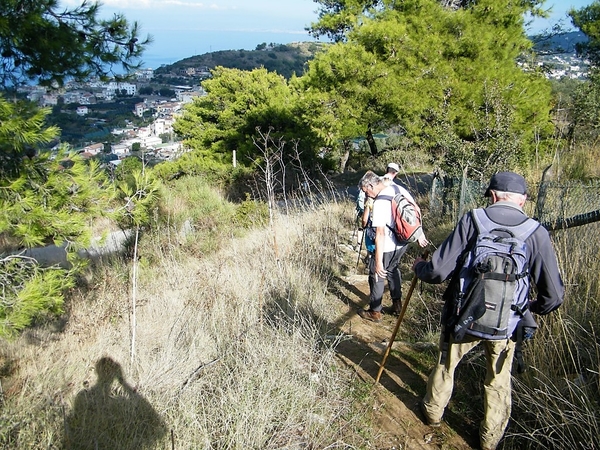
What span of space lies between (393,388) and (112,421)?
6.11ft

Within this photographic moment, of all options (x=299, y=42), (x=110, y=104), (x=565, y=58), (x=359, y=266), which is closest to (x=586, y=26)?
(x=565, y=58)

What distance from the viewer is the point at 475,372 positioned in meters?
3.26

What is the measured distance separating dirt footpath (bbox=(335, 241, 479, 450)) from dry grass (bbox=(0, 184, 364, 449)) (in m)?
0.19

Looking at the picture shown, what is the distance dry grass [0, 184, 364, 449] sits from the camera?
2.57 metres

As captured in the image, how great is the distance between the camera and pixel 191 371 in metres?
3.18

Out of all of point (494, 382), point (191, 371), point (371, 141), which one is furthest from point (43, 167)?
point (371, 141)

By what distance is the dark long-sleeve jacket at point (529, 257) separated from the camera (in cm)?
234

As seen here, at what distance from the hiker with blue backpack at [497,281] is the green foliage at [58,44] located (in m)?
3.56

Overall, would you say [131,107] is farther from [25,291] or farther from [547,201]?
[547,201]

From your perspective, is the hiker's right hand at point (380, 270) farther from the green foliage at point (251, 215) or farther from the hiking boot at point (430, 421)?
the green foliage at point (251, 215)

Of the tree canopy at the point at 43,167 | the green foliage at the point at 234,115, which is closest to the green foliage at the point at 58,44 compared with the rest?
the tree canopy at the point at 43,167

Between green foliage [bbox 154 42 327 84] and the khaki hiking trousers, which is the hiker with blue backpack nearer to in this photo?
the khaki hiking trousers

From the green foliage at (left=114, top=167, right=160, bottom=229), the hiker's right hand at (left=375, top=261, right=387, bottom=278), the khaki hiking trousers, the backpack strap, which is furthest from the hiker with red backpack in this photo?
the green foliage at (left=114, top=167, right=160, bottom=229)

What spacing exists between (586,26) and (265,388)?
1682cm
